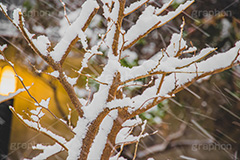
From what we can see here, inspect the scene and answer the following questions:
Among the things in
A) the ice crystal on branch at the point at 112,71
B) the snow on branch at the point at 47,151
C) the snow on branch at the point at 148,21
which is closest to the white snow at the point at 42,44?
the ice crystal on branch at the point at 112,71

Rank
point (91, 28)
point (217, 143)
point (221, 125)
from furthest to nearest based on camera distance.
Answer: point (217, 143)
point (221, 125)
point (91, 28)

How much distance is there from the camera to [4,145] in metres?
2.57

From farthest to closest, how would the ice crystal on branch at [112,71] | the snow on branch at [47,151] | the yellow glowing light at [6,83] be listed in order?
1. the yellow glowing light at [6,83]
2. the snow on branch at [47,151]
3. the ice crystal on branch at [112,71]

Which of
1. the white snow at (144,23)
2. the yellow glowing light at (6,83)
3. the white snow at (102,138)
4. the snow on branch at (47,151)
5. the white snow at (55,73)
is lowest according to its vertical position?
the snow on branch at (47,151)

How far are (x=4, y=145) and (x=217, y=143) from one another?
2898 millimetres

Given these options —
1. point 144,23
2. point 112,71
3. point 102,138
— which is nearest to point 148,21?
point 144,23

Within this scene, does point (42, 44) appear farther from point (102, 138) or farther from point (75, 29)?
point (102, 138)

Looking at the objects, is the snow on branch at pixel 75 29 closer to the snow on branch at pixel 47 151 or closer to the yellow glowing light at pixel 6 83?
the snow on branch at pixel 47 151

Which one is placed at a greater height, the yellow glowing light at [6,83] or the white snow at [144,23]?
the white snow at [144,23]

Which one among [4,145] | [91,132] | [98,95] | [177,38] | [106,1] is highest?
[106,1]

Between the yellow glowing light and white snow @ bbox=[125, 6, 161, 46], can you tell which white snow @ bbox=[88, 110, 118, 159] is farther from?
the yellow glowing light

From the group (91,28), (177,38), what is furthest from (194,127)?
(177,38)

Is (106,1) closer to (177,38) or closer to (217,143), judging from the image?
(177,38)

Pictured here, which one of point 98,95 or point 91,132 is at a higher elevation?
point 98,95
